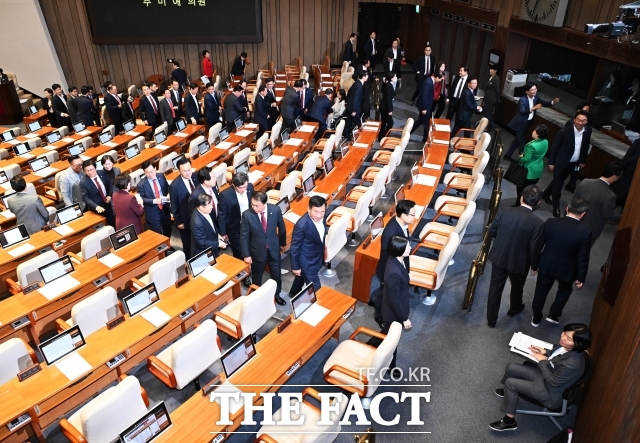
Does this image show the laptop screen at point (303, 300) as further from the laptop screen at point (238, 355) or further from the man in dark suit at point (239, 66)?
the man in dark suit at point (239, 66)

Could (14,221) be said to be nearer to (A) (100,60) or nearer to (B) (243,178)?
(B) (243,178)

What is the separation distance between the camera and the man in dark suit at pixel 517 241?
482 centimetres

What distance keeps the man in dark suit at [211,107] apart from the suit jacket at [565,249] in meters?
7.32

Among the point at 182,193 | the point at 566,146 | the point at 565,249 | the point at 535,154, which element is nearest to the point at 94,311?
the point at 182,193

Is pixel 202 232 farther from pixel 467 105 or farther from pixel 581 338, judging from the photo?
pixel 467 105

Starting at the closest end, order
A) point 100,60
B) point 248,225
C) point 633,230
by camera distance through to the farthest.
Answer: point 633,230, point 248,225, point 100,60

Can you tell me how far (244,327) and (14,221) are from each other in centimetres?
431

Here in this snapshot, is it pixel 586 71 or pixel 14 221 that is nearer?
pixel 14 221

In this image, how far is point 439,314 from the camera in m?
5.66

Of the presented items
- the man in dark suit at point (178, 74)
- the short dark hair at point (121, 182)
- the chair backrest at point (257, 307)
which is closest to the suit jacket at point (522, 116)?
the chair backrest at point (257, 307)

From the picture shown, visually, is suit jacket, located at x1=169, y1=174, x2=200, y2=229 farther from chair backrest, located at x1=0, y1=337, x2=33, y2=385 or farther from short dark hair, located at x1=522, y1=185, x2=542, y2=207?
short dark hair, located at x1=522, y1=185, x2=542, y2=207

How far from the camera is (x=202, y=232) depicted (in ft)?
17.4

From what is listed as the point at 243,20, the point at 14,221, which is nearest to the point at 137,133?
the point at 14,221

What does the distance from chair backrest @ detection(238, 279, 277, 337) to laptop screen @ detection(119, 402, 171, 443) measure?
49.9 inches
